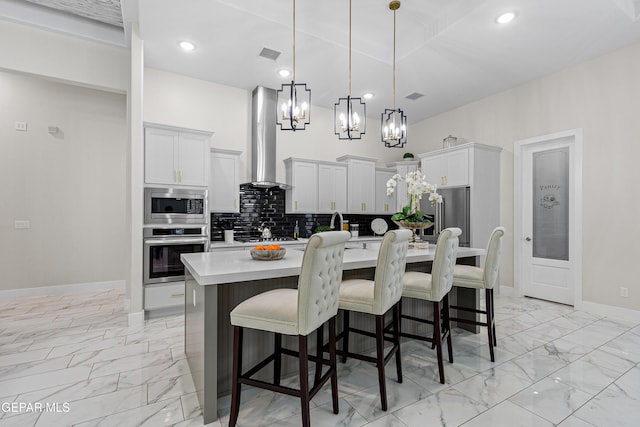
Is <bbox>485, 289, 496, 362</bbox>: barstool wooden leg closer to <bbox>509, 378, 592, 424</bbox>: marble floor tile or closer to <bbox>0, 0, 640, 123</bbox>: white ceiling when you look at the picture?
<bbox>509, 378, 592, 424</bbox>: marble floor tile

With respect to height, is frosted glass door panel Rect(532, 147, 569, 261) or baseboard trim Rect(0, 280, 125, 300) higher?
frosted glass door panel Rect(532, 147, 569, 261)

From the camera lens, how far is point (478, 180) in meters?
4.73

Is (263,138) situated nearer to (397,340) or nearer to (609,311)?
(397,340)

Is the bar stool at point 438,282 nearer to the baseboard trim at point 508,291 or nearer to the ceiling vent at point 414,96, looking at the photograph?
the baseboard trim at point 508,291

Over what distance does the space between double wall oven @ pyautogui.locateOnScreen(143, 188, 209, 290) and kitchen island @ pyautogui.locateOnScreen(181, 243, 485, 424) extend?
1.37m

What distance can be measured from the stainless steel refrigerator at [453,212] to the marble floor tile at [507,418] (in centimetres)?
305

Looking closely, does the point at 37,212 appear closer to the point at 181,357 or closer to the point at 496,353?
the point at 181,357

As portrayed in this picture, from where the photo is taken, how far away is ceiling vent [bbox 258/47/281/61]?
3795mm

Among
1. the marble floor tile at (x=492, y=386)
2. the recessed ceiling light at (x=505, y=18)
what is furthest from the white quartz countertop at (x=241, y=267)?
the recessed ceiling light at (x=505, y=18)

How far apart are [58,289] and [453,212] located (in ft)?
20.3

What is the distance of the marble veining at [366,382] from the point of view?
73.2 inches

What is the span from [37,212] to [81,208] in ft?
1.74

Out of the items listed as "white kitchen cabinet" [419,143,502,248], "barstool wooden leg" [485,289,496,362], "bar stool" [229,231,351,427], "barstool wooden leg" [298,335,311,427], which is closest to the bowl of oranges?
"bar stool" [229,231,351,427]

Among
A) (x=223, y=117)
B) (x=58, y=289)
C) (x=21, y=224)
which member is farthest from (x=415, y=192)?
(x=21, y=224)
